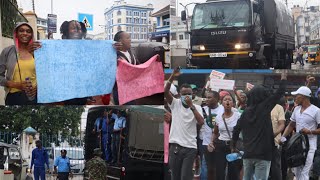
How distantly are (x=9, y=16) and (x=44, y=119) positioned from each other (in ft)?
2.68

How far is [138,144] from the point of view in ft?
12.0

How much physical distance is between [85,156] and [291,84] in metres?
1.64

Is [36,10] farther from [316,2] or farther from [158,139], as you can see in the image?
[316,2]

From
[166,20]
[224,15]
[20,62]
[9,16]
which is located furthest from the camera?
[166,20]

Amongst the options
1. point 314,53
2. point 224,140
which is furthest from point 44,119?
point 314,53

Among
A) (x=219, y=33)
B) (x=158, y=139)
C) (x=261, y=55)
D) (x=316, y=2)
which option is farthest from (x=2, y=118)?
(x=316, y=2)

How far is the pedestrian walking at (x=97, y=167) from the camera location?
3.60 m

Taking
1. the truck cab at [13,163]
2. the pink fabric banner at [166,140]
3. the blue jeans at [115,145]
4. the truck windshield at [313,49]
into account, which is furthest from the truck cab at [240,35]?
the truck cab at [13,163]

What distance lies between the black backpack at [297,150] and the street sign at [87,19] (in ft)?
5.77

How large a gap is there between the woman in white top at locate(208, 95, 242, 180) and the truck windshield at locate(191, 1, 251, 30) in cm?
57

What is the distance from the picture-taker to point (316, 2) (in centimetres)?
380

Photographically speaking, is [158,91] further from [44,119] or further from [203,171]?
[44,119]

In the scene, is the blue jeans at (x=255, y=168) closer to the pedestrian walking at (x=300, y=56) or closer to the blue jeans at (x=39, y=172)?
the pedestrian walking at (x=300, y=56)

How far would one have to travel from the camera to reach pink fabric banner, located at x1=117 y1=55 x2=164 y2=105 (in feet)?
12.0
